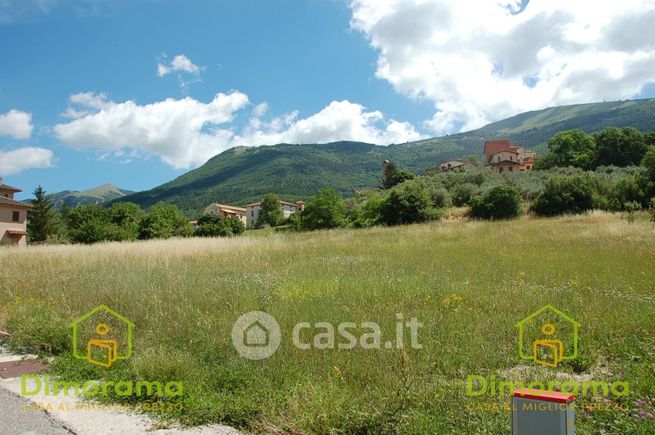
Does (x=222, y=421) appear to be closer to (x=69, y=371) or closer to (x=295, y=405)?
(x=295, y=405)

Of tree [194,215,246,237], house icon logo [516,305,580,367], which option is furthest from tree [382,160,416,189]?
house icon logo [516,305,580,367]

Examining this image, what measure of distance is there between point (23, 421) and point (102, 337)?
6.38 ft

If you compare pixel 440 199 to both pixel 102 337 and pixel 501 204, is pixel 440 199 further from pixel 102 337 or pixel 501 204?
pixel 102 337

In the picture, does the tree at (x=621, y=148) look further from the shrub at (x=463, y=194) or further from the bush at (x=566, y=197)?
the bush at (x=566, y=197)

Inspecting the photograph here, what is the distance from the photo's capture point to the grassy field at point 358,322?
3.16m

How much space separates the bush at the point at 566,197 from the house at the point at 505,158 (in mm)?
38825

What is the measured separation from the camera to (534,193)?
32.2 m

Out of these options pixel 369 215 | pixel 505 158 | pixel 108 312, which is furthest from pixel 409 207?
pixel 505 158

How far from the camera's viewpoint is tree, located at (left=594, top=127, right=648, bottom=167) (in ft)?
175

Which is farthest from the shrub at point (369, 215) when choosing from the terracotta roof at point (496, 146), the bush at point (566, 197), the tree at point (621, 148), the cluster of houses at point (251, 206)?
the terracotta roof at point (496, 146)

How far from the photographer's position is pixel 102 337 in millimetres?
5176

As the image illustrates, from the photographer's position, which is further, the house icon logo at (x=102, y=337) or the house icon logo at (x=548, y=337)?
the house icon logo at (x=102, y=337)

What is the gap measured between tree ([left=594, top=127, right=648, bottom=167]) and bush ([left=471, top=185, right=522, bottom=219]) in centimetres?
3577

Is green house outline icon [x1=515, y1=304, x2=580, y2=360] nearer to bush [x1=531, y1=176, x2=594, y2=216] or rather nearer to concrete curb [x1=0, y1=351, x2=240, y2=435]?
concrete curb [x1=0, y1=351, x2=240, y2=435]
